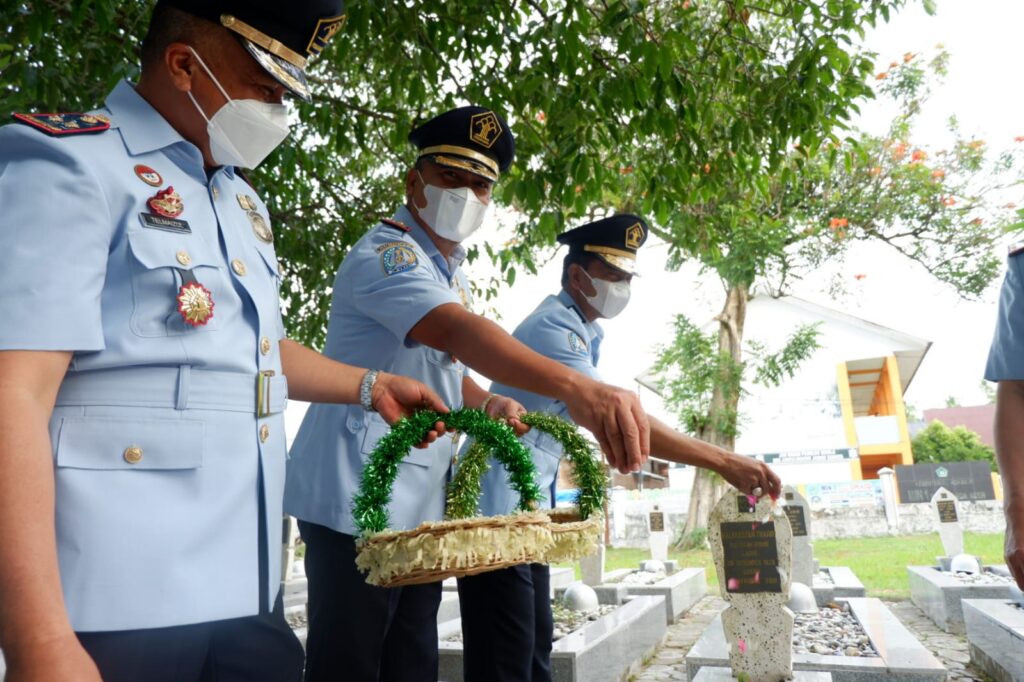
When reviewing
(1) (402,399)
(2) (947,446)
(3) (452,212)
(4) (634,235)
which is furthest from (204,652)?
(2) (947,446)

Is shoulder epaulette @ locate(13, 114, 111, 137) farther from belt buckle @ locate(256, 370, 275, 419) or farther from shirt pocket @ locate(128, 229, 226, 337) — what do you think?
belt buckle @ locate(256, 370, 275, 419)

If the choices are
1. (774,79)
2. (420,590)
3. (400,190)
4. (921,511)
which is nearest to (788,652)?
(420,590)

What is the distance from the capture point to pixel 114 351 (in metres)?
1.04

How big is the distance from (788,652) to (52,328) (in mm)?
3894

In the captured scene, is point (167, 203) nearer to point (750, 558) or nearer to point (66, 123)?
point (66, 123)

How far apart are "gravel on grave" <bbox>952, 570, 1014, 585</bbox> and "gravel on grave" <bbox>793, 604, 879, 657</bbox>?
1288mm

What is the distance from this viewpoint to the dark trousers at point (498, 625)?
7.50 feet

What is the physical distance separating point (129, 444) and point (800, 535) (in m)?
7.60

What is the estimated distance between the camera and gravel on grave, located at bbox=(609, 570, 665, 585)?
328 inches

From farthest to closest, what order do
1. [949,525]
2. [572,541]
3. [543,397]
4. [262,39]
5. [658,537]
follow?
[658,537], [949,525], [543,397], [572,541], [262,39]

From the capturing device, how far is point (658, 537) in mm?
10516

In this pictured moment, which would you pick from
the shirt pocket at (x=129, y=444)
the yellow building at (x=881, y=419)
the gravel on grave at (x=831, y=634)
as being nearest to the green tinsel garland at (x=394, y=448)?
the shirt pocket at (x=129, y=444)

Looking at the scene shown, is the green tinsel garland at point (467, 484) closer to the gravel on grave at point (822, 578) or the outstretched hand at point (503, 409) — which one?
the outstretched hand at point (503, 409)

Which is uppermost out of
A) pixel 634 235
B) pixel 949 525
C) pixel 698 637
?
pixel 634 235
